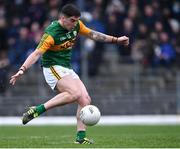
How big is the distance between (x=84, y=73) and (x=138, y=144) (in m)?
13.3

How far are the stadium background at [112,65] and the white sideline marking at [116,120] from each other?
9.3 inches

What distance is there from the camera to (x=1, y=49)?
89.0ft

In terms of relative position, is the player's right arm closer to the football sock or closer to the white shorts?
the white shorts

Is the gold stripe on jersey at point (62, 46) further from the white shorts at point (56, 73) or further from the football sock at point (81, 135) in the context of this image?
the football sock at point (81, 135)

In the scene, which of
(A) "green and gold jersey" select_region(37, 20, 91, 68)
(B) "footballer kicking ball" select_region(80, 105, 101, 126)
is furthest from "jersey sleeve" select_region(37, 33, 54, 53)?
(B) "footballer kicking ball" select_region(80, 105, 101, 126)

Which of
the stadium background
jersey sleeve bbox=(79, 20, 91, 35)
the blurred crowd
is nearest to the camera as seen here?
jersey sleeve bbox=(79, 20, 91, 35)

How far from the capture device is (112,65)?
1072 inches

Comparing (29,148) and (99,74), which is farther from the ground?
(99,74)

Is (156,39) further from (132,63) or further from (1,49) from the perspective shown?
(1,49)

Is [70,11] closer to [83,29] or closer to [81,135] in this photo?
[83,29]

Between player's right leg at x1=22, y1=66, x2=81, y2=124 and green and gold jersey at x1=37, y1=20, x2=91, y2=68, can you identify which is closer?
player's right leg at x1=22, y1=66, x2=81, y2=124

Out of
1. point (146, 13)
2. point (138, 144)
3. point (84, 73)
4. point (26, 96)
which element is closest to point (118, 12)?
point (146, 13)

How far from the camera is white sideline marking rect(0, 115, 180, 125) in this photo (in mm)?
26141

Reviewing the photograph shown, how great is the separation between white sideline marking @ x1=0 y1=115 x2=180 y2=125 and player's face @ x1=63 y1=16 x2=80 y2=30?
12002 mm
